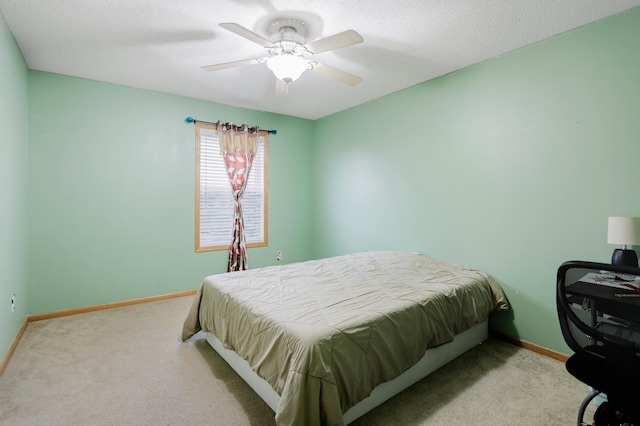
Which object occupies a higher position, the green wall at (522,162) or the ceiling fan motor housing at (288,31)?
the ceiling fan motor housing at (288,31)

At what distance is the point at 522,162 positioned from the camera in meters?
2.60

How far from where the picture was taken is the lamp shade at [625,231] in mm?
1874

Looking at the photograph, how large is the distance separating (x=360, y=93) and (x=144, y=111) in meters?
2.54

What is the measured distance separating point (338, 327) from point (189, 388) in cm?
118

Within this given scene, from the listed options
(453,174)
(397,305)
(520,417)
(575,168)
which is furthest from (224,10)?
(520,417)

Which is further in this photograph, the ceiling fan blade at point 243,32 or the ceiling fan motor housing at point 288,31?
the ceiling fan motor housing at point 288,31

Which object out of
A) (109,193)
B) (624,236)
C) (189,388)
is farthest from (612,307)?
(109,193)

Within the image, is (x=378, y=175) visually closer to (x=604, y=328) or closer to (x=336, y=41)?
(x=336, y=41)

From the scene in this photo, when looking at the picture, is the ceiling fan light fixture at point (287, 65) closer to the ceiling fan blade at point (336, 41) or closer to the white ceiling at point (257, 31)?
the ceiling fan blade at point (336, 41)

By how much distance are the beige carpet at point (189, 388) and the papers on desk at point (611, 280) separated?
84 cm

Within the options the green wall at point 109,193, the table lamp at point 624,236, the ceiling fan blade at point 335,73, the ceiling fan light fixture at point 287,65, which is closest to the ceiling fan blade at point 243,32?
the ceiling fan light fixture at point 287,65

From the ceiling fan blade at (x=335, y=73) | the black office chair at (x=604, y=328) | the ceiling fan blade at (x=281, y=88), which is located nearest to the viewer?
the black office chair at (x=604, y=328)

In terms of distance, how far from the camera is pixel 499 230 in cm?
277

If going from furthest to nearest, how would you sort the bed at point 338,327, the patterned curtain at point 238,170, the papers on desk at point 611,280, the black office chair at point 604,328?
the patterned curtain at point 238,170
the bed at point 338,327
the papers on desk at point 611,280
the black office chair at point 604,328
